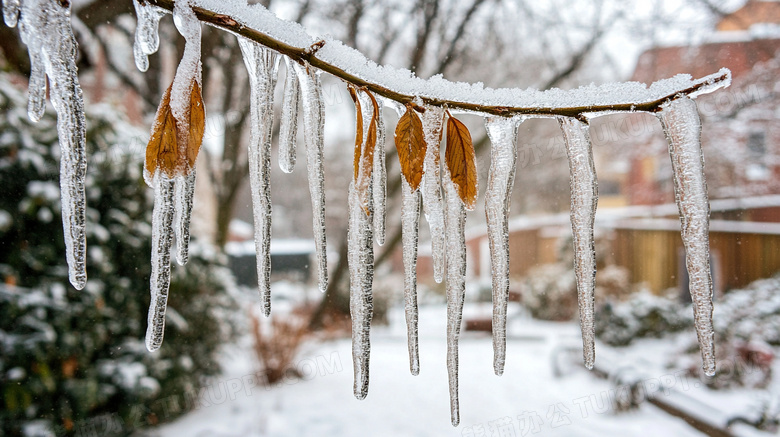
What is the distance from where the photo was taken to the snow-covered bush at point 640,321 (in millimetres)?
5086

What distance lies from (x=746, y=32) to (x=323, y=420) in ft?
20.4

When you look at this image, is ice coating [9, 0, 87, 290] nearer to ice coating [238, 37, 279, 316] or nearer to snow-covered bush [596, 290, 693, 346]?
ice coating [238, 37, 279, 316]

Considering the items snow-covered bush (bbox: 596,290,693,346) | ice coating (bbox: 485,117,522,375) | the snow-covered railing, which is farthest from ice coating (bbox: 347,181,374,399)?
snow-covered bush (bbox: 596,290,693,346)

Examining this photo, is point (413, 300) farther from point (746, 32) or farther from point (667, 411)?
point (746, 32)

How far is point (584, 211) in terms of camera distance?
1.35 ft

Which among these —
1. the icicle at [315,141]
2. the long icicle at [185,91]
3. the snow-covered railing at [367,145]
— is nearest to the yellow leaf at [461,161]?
the snow-covered railing at [367,145]

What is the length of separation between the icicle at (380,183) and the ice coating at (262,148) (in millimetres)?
97

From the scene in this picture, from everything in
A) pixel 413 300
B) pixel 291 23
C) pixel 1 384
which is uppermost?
pixel 291 23

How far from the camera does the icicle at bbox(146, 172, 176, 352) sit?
358mm

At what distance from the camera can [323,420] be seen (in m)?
3.18

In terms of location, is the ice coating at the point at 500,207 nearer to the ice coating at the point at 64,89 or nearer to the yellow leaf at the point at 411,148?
the yellow leaf at the point at 411,148

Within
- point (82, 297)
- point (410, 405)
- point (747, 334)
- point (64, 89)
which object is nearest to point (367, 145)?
point (64, 89)

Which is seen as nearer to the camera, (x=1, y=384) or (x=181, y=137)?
(x=181, y=137)

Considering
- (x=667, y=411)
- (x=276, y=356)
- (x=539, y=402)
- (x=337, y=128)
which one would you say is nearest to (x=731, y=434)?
(x=667, y=411)
